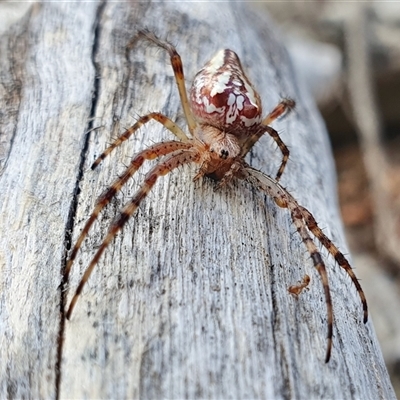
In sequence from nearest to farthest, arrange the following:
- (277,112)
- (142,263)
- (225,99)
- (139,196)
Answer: (142,263)
(139,196)
(225,99)
(277,112)

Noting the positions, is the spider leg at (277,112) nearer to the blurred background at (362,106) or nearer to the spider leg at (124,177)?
the spider leg at (124,177)

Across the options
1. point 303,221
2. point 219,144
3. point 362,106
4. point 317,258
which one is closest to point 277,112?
point 219,144

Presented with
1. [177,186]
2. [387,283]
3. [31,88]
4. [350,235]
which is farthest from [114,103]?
[350,235]

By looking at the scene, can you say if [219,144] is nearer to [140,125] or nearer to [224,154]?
[224,154]

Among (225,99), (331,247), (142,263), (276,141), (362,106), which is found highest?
(362,106)

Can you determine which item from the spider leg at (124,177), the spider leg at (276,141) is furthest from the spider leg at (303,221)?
the spider leg at (124,177)

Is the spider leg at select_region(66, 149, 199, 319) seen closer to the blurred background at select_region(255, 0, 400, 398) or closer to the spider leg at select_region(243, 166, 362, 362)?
the spider leg at select_region(243, 166, 362, 362)

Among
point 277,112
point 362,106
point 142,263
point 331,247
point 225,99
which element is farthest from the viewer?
point 362,106

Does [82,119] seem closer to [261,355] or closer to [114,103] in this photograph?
[114,103]
